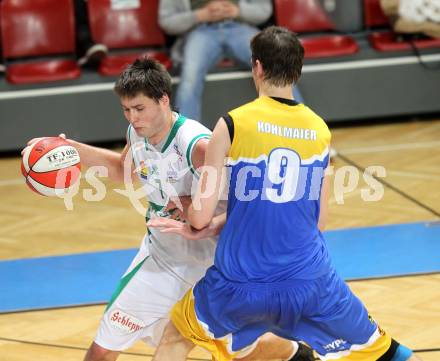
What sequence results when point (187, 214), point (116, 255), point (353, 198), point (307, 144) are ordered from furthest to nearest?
point (353, 198) < point (116, 255) < point (187, 214) < point (307, 144)

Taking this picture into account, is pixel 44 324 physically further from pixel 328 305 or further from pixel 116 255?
pixel 328 305

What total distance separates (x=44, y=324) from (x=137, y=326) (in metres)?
1.33

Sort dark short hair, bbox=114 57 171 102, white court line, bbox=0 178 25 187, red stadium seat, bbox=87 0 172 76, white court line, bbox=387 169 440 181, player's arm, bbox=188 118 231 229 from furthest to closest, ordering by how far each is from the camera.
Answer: red stadium seat, bbox=87 0 172 76, white court line, bbox=0 178 25 187, white court line, bbox=387 169 440 181, dark short hair, bbox=114 57 171 102, player's arm, bbox=188 118 231 229

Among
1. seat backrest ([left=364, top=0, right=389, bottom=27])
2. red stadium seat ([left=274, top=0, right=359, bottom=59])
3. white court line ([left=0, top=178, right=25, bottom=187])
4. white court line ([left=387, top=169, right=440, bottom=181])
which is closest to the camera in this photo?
white court line ([left=387, top=169, right=440, bottom=181])

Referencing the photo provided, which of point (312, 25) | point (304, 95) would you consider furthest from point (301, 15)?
point (304, 95)

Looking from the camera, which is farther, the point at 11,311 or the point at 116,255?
the point at 116,255

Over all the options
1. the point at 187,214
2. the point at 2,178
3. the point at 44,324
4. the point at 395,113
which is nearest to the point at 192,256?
the point at 187,214

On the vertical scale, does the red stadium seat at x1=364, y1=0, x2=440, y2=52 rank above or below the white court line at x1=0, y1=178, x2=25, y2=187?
above

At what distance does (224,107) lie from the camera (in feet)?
30.1

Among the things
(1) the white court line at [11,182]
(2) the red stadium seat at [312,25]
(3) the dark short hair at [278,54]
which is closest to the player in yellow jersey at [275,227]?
(3) the dark short hair at [278,54]

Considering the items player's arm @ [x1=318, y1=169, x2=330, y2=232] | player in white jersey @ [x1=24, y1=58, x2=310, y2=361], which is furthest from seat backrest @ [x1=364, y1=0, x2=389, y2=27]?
player's arm @ [x1=318, y1=169, x2=330, y2=232]

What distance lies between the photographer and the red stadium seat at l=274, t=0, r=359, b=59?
9.27 metres

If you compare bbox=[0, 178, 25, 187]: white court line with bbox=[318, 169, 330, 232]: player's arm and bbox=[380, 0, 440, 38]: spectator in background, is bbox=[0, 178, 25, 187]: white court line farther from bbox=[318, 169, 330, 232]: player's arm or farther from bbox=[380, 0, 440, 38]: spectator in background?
bbox=[318, 169, 330, 232]: player's arm

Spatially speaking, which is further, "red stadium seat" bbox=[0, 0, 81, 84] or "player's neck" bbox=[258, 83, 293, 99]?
"red stadium seat" bbox=[0, 0, 81, 84]
